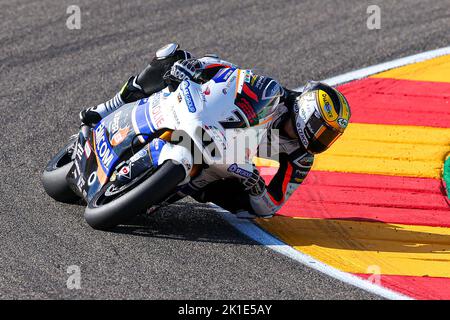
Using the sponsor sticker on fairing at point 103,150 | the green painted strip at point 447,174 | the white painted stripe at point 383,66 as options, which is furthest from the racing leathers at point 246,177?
the white painted stripe at point 383,66

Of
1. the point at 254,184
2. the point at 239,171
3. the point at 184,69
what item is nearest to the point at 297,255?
the point at 254,184

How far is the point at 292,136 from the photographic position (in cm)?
827

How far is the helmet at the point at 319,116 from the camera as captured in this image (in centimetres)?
793

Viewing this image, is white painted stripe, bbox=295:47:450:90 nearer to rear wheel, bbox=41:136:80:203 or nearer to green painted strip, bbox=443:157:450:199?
green painted strip, bbox=443:157:450:199

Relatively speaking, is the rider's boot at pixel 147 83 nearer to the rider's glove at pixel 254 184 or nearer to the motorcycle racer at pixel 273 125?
the motorcycle racer at pixel 273 125

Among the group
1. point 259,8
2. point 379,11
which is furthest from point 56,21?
point 379,11

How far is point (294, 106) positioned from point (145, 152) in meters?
1.26

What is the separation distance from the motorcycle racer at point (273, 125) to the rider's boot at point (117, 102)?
0.01 meters

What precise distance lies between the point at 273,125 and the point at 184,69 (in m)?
0.86

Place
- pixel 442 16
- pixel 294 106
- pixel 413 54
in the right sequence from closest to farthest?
1. pixel 294 106
2. pixel 413 54
3. pixel 442 16

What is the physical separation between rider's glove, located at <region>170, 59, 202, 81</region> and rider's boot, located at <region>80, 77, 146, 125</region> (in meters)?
0.61

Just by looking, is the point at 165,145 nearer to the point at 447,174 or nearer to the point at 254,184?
the point at 254,184
